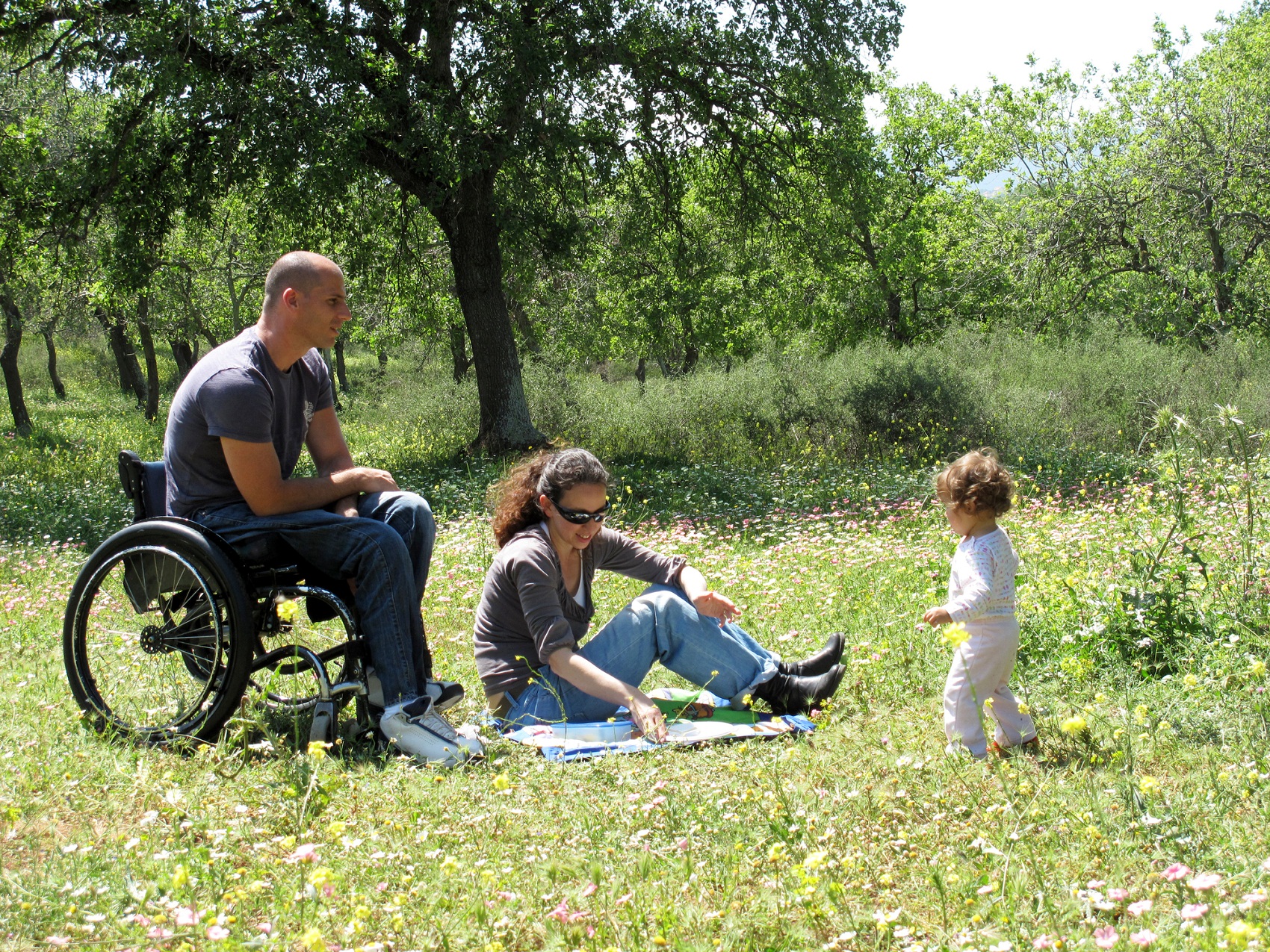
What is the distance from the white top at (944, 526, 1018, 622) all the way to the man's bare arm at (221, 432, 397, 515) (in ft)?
7.17

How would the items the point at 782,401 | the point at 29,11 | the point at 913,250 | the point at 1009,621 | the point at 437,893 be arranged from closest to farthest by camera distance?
the point at 437,893 → the point at 1009,621 → the point at 29,11 → the point at 782,401 → the point at 913,250

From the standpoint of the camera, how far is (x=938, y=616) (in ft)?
10.6

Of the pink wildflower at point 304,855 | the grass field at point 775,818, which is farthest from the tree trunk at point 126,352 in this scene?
the pink wildflower at point 304,855

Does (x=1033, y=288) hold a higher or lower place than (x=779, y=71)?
lower

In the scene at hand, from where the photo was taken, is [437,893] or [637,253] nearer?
[437,893]

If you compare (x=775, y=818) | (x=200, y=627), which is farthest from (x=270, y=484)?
(x=775, y=818)

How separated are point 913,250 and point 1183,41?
821cm

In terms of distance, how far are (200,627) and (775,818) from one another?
2195 millimetres

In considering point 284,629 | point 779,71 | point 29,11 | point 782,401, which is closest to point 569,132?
point 779,71

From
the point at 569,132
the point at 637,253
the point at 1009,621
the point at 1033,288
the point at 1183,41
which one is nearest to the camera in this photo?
the point at 1009,621

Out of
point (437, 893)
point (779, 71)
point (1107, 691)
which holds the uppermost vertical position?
point (779, 71)

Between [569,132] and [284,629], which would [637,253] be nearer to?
[569,132]

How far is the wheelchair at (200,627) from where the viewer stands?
11.2 ft

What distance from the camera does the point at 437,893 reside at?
241 cm
